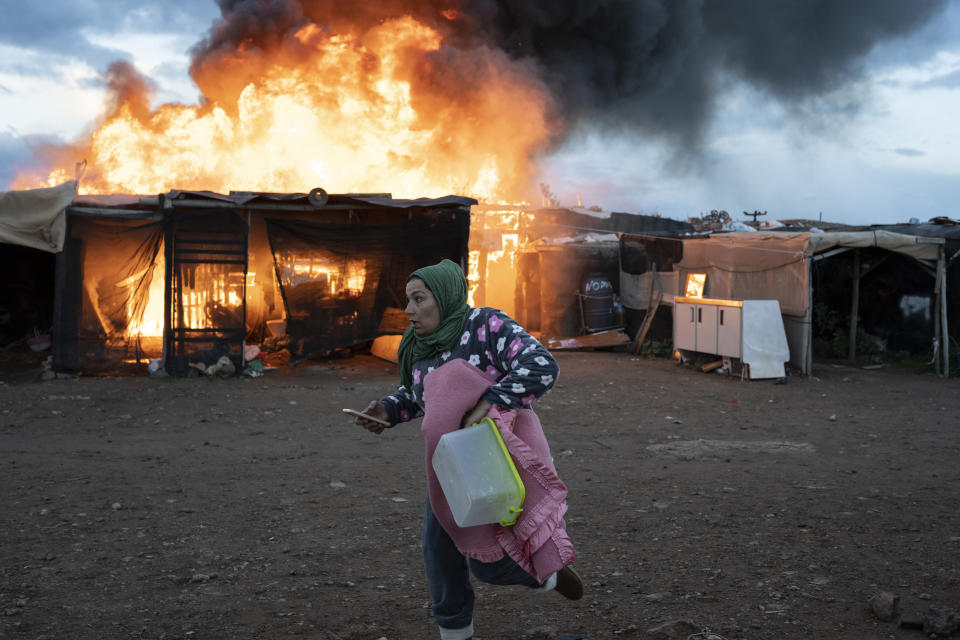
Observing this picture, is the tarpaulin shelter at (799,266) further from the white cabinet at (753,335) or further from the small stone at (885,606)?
the small stone at (885,606)

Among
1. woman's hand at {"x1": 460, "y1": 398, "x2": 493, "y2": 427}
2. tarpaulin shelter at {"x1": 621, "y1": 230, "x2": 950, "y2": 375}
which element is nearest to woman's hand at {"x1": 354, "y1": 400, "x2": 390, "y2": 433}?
woman's hand at {"x1": 460, "y1": 398, "x2": 493, "y2": 427}

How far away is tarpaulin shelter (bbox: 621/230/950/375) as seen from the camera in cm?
1130

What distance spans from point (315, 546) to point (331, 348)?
7.36 meters

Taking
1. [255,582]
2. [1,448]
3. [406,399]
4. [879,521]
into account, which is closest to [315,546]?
[255,582]

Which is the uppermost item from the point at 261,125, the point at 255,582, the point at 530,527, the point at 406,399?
the point at 261,125

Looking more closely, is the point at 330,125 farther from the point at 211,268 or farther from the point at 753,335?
the point at 753,335

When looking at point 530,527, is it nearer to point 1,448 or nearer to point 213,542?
point 213,542

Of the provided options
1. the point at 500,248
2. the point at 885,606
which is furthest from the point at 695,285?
the point at 885,606

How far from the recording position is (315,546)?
4195mm

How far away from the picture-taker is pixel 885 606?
3.15 m

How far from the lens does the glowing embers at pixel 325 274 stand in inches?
436

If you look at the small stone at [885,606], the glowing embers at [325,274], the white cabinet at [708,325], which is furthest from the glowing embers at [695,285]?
the small stone at [885,606]

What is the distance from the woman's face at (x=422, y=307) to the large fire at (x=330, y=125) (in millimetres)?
16040

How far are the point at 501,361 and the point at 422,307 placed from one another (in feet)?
1.09
